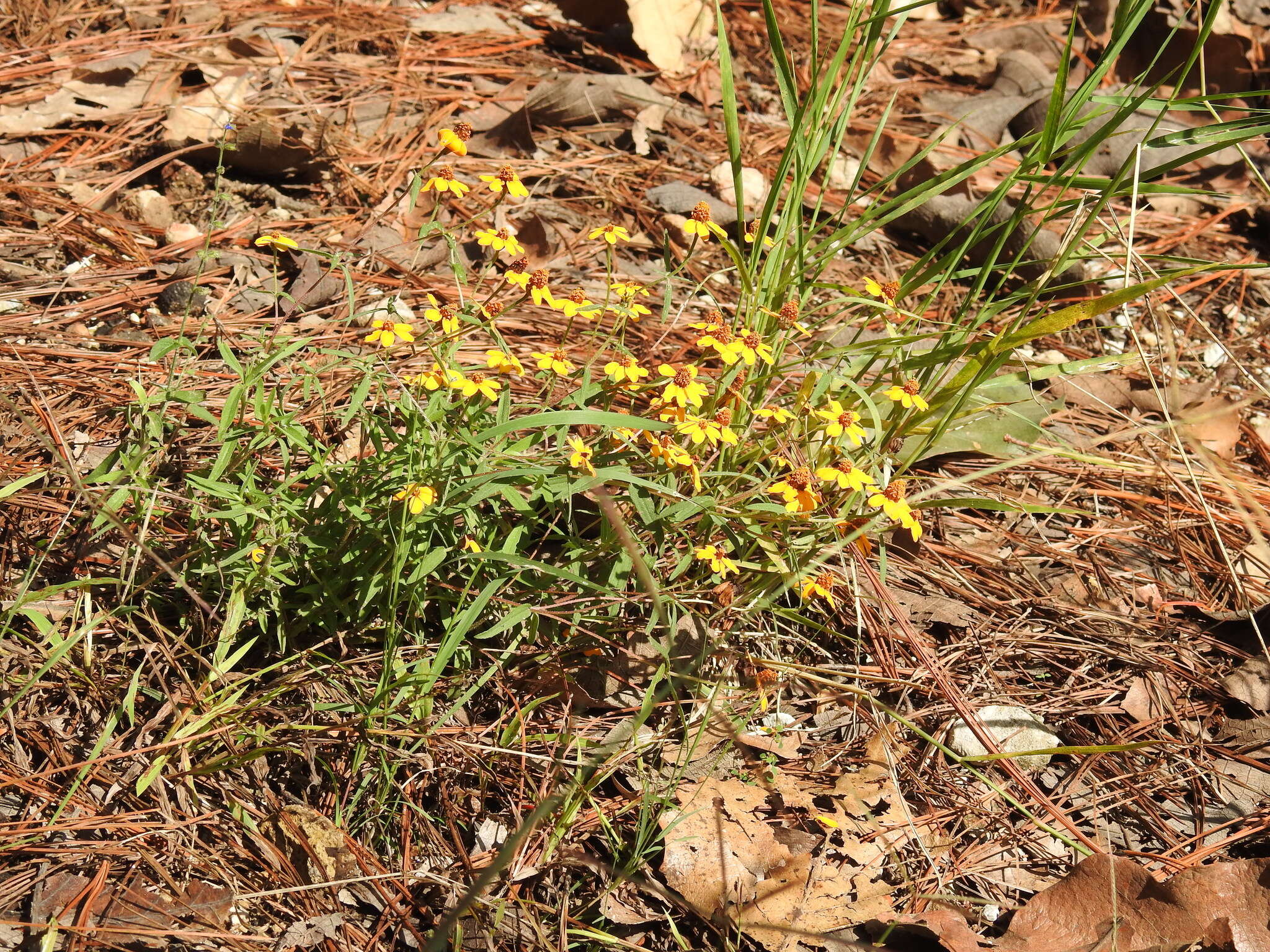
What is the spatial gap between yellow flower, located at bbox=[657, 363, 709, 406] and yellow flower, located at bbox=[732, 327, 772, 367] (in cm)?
9

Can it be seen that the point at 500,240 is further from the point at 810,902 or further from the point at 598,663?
the point at 810,902

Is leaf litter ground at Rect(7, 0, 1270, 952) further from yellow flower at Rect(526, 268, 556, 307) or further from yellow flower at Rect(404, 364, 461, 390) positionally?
yellow flower at Rect(526, 268, 556, 307)

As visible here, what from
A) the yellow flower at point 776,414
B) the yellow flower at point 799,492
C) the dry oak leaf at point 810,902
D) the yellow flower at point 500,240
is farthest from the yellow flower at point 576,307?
the dry oak leaf at point 810,902

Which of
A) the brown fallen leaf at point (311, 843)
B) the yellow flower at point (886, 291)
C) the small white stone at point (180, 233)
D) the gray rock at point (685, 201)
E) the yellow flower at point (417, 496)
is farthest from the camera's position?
the gray rock at point (685, 201)

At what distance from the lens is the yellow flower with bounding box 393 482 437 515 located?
141cm

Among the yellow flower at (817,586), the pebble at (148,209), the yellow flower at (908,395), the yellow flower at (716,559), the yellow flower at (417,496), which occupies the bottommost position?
the pebble at (148,209)

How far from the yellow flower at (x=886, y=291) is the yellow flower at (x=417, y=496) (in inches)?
40.2

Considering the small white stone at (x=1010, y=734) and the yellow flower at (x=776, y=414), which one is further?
the small white stone at (x=1010, y=734)

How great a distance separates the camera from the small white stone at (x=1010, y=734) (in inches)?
75.3

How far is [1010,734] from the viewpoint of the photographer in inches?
76.2

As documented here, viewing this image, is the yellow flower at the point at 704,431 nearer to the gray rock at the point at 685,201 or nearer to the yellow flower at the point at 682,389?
the yellow flower at the point at 682,389

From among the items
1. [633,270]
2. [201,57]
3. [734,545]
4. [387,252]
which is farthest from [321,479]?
[201,57]

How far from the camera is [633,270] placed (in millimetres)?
2812

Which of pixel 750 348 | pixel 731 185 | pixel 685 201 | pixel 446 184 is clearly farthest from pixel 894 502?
pixel 731 185
